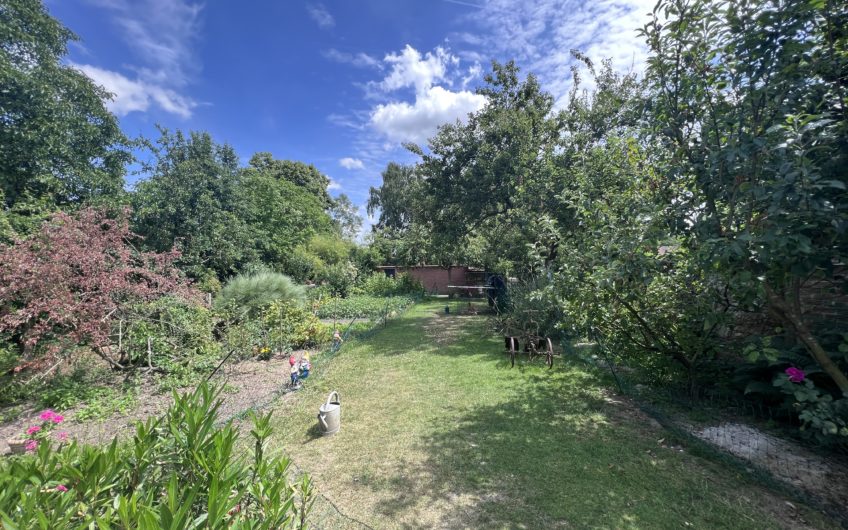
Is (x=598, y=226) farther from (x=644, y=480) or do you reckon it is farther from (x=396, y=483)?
(x=396, y=483)

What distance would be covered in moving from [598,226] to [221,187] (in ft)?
40.4

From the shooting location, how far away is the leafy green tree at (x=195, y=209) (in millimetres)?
9539

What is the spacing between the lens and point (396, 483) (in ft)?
9.95

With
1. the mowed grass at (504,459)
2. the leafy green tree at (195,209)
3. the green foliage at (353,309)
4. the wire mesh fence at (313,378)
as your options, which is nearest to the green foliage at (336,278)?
the green foliage at (353,309)

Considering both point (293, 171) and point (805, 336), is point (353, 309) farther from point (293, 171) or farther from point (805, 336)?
point (293, 171)

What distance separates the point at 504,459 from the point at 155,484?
2.87 m

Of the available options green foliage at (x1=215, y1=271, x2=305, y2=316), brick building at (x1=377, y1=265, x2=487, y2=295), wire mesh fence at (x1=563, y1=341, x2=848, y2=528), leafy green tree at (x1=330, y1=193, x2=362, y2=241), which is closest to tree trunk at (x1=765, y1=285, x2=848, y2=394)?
wire mesh fence at (x1=563, y1=341, x2=848, y2=528)

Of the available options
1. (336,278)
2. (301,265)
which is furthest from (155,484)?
(336,278)

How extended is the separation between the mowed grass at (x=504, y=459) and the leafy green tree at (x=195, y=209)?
7.40 m

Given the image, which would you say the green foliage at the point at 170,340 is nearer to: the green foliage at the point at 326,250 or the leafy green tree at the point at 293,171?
the green foliage at the point at 326,250

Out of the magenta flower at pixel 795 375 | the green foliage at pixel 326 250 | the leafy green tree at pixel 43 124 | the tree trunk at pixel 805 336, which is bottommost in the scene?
the magenta flower at pixel 795 375

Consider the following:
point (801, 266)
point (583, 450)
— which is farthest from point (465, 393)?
point (801, 266)

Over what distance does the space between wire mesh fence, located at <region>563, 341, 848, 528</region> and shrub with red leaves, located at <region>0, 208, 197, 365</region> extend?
25.5 ft

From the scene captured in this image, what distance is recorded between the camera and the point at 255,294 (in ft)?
28.1
